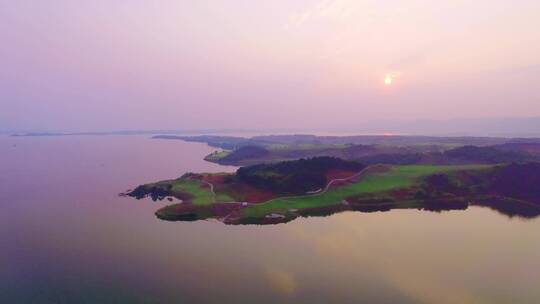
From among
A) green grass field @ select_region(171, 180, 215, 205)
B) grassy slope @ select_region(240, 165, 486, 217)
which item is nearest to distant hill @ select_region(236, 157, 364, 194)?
grassy slope @ select_region(240, 165, 486, 217)

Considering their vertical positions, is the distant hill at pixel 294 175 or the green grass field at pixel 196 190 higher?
the distant hill at pixel 294 175

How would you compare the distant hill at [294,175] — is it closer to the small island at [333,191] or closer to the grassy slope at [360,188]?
the small island at [333,191]

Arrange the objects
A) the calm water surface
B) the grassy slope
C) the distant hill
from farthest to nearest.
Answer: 1. the distant hill
2. the grassy slope
3. the calm water surface

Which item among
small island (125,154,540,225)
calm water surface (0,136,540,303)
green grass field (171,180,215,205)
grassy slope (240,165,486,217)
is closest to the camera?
calm water surface (0,136,540,303)

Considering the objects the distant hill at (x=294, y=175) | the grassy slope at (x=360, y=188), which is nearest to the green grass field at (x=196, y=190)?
the distant hill at (x=294, y=175)

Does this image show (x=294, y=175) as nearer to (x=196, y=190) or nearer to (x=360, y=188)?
(x=360, y=188)

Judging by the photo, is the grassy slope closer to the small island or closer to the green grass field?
the small island

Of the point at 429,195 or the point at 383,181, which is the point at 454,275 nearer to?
the point at 429,195

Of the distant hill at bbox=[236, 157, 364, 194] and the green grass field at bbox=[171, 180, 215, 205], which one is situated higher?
the distant hill at bbox=[236, 157, 364, 194]
